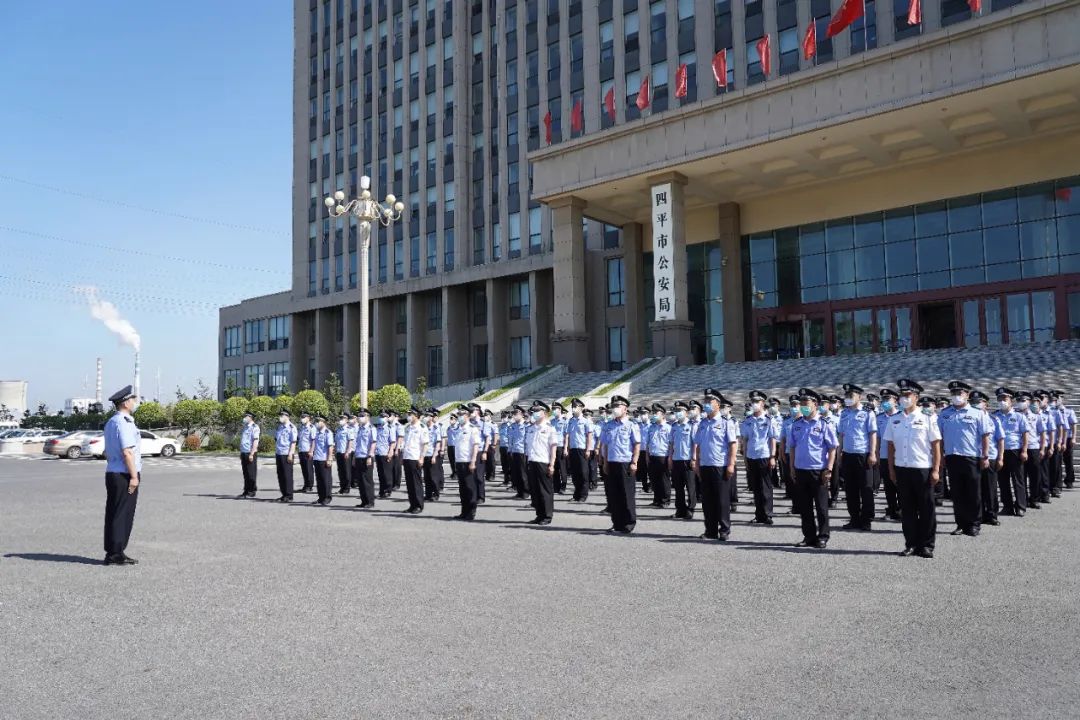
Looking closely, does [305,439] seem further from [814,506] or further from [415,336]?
[415,336]

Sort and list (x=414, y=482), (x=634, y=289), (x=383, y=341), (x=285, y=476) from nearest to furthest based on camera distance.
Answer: (x=414, y=482) < (x=285, y=476) < (x=634, y=289) < (x=383, y=341)

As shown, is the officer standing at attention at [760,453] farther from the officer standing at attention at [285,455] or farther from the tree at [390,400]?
the tree at [390,400]

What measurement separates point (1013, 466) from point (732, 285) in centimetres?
2432

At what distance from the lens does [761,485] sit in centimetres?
1259

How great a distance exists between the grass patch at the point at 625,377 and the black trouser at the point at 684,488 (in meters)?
15.6

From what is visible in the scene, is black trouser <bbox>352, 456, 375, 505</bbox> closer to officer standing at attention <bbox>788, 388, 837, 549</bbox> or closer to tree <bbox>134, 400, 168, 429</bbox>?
officer standing at attention <bbox>788, 388, 837, 549</bbox>

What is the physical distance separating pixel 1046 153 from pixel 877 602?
98.3 ft

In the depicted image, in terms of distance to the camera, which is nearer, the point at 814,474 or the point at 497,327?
the point at 814,474

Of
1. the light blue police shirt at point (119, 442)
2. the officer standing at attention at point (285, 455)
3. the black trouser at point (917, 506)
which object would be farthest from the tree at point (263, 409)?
the black trouser at point (917, 506)

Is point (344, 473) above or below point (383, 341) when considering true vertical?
below

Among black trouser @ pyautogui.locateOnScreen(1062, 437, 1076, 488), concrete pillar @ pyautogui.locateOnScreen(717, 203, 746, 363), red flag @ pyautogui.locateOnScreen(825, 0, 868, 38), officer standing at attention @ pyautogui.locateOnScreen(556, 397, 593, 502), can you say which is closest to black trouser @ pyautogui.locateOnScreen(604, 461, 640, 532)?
officer standing at attention @ pyautogui.locateOnScreen(556, 397, 593, 502)

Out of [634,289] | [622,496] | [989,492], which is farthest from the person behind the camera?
[634,289]

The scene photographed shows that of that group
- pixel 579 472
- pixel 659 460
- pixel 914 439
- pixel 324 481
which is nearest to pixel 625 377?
pixel 579 472

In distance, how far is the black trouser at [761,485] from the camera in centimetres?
1254
